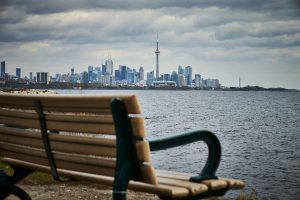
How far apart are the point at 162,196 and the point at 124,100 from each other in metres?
0.74

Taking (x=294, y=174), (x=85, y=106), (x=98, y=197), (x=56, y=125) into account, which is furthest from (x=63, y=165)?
(x=294, y=174)

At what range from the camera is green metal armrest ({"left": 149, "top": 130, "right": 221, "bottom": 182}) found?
3714 mm

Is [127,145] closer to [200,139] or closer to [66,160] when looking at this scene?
[200,139]

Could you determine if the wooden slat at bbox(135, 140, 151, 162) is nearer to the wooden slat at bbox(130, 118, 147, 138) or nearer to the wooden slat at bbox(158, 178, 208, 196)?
the wooden slat at bbox(130, 118, 147, 138)

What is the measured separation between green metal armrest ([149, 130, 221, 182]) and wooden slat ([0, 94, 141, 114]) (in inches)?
16.2

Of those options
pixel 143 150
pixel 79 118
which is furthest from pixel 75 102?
pixel 143 150

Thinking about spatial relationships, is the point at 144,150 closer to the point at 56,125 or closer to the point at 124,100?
the point at 124,100

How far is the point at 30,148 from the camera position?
15.6 ft

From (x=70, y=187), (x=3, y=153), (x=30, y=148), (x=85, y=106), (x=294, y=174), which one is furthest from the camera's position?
(x=294, y=174)

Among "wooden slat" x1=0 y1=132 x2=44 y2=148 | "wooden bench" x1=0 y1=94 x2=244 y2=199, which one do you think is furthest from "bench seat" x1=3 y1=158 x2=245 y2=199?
"wooden slat" x1=0 y1=132 x2=44 y2=148

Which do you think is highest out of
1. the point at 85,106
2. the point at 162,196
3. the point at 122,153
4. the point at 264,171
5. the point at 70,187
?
the point at 85,106

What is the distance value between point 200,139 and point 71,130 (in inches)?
40.3

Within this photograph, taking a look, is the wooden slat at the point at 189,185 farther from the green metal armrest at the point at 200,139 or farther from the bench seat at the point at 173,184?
the green metal armrest at the point at 200,139

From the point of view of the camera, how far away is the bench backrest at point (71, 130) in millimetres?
3520
